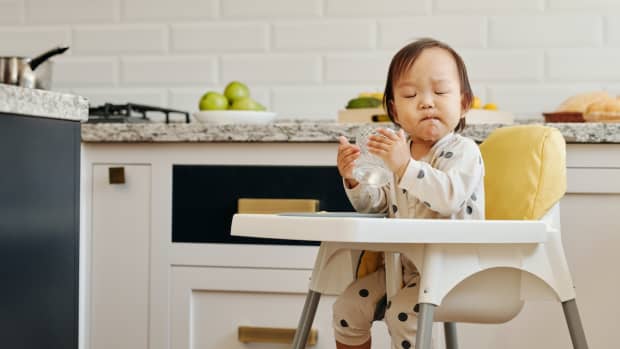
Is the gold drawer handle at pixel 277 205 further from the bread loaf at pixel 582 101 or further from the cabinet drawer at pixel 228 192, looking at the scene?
the bread loaf at pixel 582 101

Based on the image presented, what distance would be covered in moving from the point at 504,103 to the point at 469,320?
1279mm

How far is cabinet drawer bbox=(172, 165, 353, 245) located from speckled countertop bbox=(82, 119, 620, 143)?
78 millimetres

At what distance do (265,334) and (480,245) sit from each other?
926 mm

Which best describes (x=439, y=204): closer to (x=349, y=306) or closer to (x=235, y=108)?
(x=349, y=306)

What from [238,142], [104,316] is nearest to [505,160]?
[238,142]

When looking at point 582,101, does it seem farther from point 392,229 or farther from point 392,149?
point 392,229

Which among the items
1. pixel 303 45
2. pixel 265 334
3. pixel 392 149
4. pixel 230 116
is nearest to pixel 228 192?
pixel 230 116

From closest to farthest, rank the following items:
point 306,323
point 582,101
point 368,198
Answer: point 306,323, point 368,198, point 582,101

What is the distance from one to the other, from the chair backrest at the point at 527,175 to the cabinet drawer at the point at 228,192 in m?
0.59

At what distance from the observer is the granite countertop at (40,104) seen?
4.01 ft

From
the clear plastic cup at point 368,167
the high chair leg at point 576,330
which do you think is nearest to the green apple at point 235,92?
the clear plastic cup at point 368,167

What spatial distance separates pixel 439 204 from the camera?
1.47m

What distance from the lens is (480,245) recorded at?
4.49 feet

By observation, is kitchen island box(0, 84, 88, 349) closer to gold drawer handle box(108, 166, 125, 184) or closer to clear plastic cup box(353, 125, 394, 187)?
clear plastic cup box(353, 125, 394, 187)
